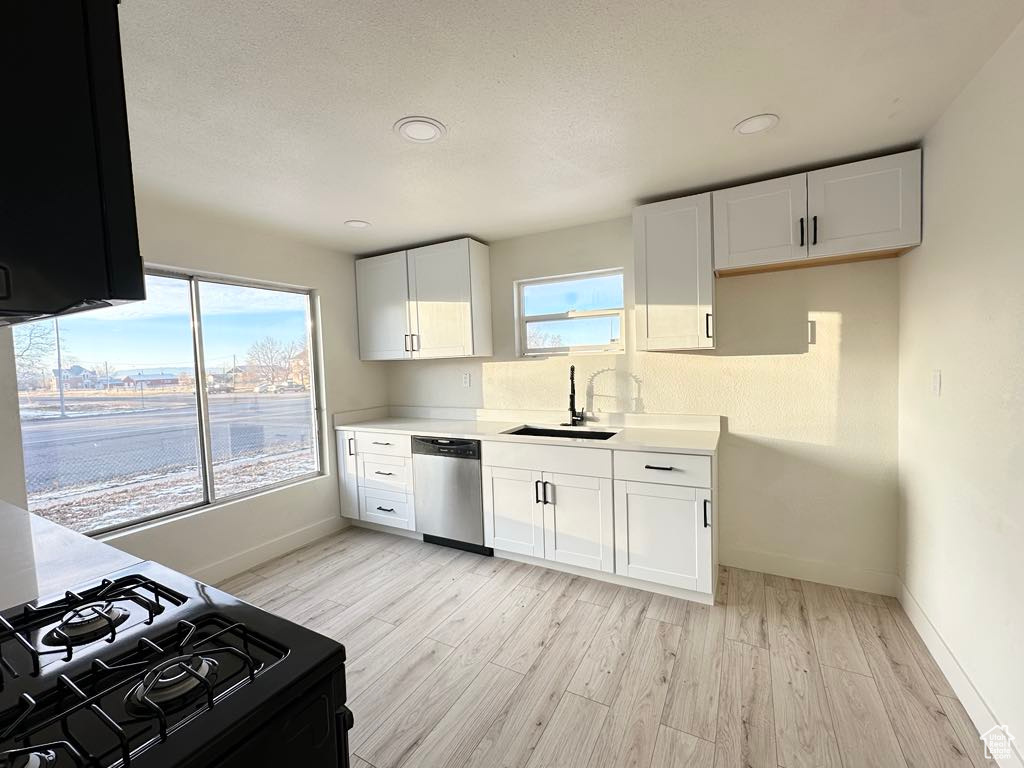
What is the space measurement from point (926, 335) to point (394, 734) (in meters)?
2.92

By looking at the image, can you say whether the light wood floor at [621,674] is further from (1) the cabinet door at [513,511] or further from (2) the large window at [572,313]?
(2) the large window at [572,313]

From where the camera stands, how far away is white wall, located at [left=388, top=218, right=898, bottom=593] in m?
2.55

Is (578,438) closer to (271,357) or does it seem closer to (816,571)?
(816,571)

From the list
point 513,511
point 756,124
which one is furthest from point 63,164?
point 513,511

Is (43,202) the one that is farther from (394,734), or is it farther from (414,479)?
(414,479)

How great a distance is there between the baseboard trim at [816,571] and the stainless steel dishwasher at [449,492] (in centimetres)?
167

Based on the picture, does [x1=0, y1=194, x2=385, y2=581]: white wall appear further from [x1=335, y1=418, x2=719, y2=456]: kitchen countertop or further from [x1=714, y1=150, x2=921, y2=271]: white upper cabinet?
[x1=714, y1=150, x2=921, y2=271]: white upper cabinet

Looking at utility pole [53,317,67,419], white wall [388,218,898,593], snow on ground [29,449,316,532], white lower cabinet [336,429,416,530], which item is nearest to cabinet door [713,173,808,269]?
white wall [388,218,898,593]

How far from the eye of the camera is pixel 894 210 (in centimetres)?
218

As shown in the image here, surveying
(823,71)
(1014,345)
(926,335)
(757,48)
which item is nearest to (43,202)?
(757,48)

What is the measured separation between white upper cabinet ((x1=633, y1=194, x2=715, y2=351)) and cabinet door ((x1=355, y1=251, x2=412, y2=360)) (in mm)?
1924

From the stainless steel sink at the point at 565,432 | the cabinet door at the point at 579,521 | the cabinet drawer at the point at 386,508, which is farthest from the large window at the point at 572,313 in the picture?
the cabinet drawer at the point at 386,508

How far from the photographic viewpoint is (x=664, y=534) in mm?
2533

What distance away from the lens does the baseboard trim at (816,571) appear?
2.57 meters
